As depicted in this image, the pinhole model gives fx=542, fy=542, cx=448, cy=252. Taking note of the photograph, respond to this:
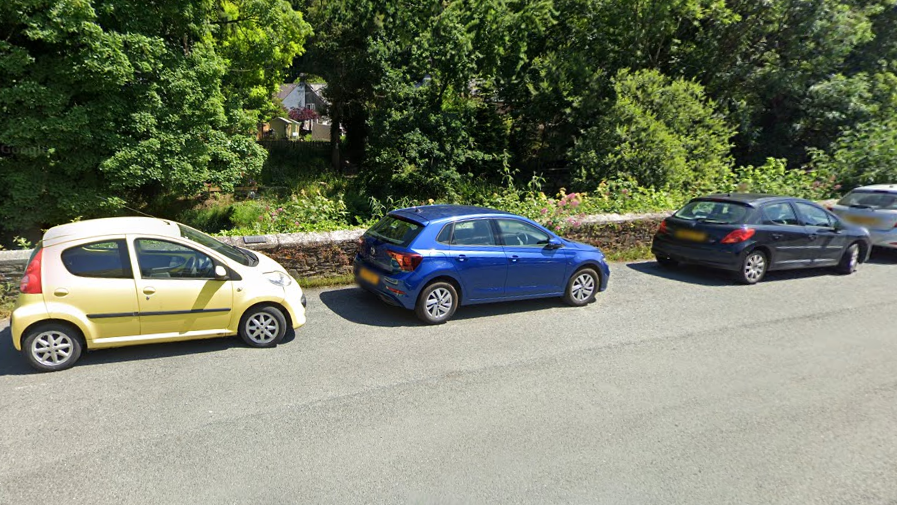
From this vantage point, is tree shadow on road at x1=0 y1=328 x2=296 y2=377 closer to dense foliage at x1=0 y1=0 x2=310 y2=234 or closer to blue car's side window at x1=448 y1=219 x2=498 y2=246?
blue car's side window at x1=448 y1=219 x2=498 y2=246

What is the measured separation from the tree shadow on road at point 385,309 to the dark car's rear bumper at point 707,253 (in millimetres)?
2982

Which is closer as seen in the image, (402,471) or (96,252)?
(402,471)

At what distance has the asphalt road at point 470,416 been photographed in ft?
12.4

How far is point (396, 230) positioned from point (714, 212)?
6072 mm

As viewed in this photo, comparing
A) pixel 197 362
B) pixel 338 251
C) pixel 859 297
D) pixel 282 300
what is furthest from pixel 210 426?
pixel 859 297

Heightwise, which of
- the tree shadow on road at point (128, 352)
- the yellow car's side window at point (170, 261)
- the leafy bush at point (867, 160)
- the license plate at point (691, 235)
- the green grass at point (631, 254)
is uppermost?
the leafy bush at point (867, 160)

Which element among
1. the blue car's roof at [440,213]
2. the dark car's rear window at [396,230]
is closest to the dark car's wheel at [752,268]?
the blue car's roof at [440,213]

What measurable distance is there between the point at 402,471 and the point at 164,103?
1175cm

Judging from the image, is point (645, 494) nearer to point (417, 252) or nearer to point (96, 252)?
point (417, 252)

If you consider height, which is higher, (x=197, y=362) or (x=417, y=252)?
(x=417, y=252)

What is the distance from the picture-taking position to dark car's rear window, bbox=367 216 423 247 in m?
6.99

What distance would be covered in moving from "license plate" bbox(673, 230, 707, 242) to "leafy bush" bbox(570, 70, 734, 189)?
569 centimetres

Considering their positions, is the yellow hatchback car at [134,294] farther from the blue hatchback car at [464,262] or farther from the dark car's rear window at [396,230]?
the dark car's rear window at [396,230]

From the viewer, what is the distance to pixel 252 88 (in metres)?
21.5
